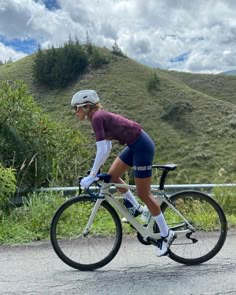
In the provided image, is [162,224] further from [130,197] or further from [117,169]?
[117,169]

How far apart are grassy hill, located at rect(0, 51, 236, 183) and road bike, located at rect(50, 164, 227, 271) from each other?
34030 millimetres

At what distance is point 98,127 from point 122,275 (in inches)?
61.3

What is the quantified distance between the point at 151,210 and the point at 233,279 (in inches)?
42.5

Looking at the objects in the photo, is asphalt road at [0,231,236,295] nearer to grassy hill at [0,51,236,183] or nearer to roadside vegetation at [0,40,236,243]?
roadside vegetation at [0,40,236,243]

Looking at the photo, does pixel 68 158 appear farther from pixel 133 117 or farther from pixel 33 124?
pixel 133 117

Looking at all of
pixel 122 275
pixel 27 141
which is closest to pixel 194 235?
pixel 122 275

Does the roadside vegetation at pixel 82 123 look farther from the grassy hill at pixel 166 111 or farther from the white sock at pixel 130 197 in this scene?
the white sock at pixel 130 197

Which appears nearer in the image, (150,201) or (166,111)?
(150,201)

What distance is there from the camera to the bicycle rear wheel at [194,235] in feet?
15.7

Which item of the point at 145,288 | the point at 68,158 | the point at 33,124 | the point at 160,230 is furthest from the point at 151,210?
the point at 68,158

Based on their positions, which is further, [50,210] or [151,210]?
[50,210]

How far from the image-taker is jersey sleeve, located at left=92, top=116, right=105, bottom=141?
14.1ft

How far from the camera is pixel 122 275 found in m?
4.38

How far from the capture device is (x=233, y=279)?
422cm
